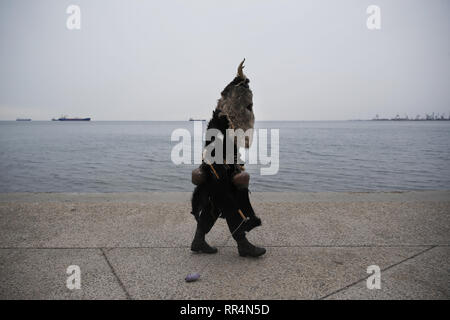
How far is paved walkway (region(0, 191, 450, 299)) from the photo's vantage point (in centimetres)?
282

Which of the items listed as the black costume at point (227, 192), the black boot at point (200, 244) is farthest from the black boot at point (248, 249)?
the black boot at point (200, 244)

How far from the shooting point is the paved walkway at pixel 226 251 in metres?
2.82

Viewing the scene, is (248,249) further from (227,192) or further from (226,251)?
(227,192)

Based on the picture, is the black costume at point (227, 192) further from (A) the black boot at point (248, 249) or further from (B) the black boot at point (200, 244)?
(B) the black boot at point (200, 244)

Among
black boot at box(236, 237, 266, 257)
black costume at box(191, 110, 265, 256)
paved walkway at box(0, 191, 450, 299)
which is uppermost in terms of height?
black costume at box(191, 110, 265, 256)

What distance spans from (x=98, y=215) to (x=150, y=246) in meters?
1.74

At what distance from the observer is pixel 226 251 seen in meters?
3.80

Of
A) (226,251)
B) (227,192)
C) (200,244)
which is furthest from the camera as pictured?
(226,251)

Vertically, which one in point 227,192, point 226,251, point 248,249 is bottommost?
point 226,251

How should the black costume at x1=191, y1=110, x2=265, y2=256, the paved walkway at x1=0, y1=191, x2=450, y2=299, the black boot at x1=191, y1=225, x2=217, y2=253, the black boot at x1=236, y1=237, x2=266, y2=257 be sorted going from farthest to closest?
1. the black boot at x1=191, y1=225, x2=217, y2=253
2. the black boot at x1=236, y1=237, x2=266, y2=257
3. the black costume at x1=191, y1=110, x2=265, y2=256
4. the paved walkway at x1=0, y1=191, x2=450, y2=299

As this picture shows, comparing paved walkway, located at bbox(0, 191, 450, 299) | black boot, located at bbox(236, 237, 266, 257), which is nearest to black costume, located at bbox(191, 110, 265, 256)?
black boot, located at bbox(236, 237, 266, 257)

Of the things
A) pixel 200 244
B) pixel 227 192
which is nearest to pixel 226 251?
pixel 200 244

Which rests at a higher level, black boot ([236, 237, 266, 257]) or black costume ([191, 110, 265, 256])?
black costume ([191, 110, 265, 256])

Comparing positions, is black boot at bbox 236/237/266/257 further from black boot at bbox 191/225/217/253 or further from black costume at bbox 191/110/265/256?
black boot at bbox 191/225/217/253
